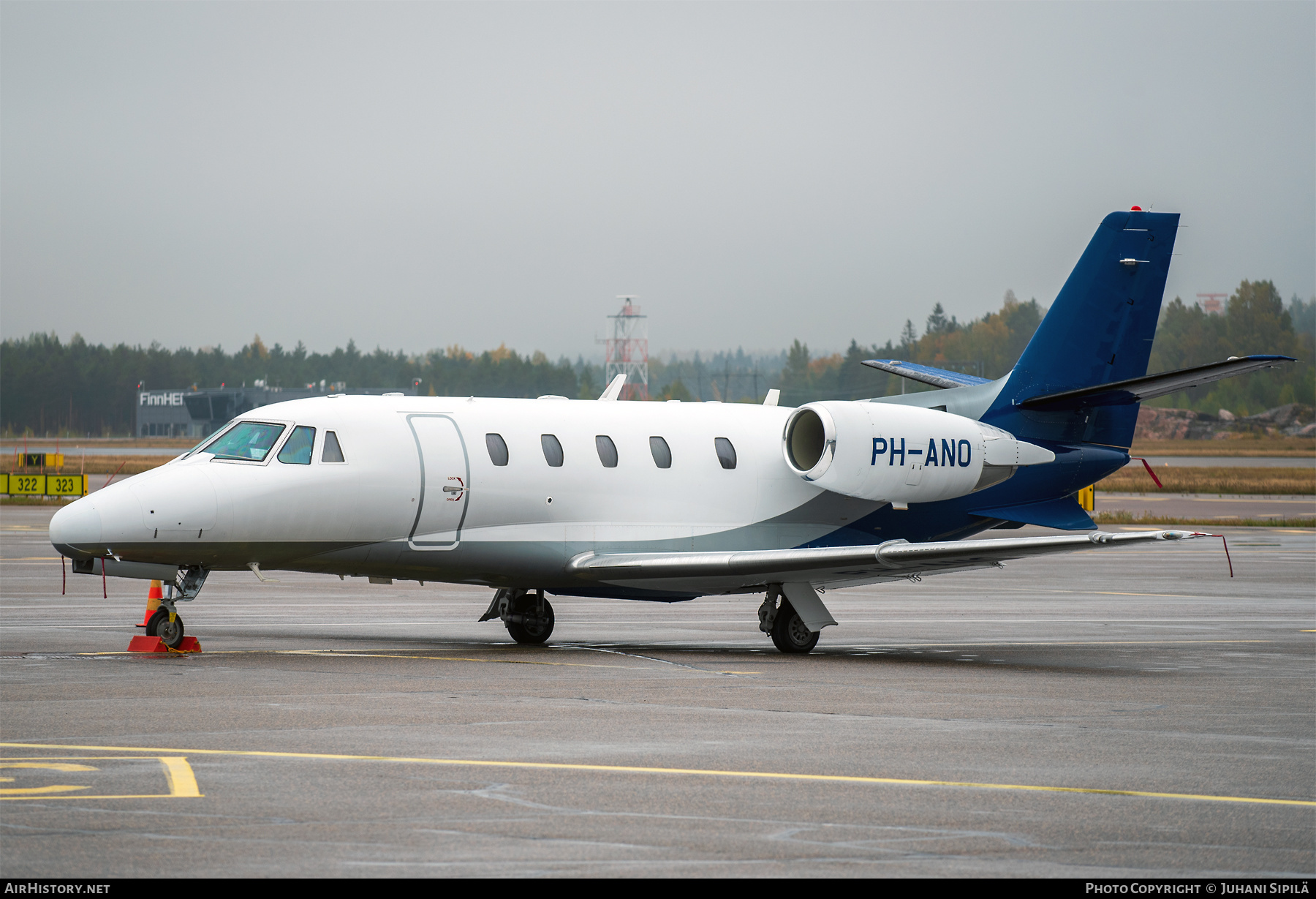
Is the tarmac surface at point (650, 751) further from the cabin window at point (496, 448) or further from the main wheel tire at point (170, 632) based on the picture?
the cabin window at point (496, 448)

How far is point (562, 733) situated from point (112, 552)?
7056mm

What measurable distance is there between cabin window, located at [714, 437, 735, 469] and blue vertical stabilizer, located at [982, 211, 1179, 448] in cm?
393

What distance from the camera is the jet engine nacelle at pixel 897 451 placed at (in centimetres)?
2003

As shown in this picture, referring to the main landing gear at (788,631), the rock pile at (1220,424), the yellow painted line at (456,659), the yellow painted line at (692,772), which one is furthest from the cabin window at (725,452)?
the rock pile at (1220,424)

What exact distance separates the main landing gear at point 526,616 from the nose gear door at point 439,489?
1.79m

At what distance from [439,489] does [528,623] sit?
255 centimetres

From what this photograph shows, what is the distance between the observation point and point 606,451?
19.8 meters

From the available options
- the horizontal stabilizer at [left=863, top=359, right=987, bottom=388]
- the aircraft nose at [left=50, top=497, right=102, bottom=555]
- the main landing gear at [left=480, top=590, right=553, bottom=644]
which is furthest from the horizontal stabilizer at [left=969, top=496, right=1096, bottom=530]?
the aircraft nose at [left=50, top=497, right=102, bottom=555]

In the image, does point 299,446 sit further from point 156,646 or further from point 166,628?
point 156,646

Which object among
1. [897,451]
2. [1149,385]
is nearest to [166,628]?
[897,451]

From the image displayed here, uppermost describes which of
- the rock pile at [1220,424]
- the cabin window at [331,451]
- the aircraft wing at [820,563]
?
the rock pile at [1220,424]
